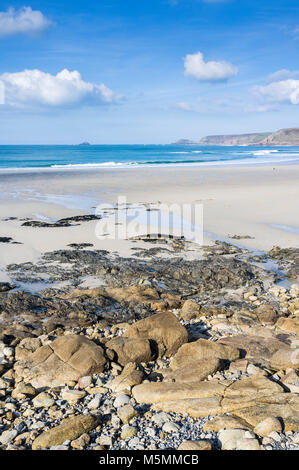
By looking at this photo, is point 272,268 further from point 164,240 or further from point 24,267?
point 24,267

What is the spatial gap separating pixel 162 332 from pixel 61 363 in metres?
1.43

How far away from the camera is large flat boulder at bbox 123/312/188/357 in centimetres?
545

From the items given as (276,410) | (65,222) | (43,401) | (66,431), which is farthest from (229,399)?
(65,222)

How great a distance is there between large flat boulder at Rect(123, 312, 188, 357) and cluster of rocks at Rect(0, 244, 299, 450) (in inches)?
0.6

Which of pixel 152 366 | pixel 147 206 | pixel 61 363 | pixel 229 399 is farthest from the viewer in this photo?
pixel 147 206

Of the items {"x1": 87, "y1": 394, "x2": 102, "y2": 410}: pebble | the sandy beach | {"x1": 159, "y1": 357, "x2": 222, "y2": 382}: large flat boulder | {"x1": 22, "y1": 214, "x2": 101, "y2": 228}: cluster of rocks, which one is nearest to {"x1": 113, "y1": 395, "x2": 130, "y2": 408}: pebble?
{"x1": 87, "y1": 394, "x2": 102, "y2": 410}: pebble

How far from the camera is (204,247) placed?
415 inches

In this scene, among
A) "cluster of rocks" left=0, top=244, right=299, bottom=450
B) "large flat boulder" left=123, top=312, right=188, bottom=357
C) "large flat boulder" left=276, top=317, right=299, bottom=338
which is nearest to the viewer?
"cluster of rocks" left=0, top=244, right=299, bottom=450

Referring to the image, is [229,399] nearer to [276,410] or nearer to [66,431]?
[276,410]

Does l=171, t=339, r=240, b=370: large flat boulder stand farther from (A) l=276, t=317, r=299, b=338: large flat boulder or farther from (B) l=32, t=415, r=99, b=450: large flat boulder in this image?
(B) l=32, t=415, r=99, b=450: large flat boulder

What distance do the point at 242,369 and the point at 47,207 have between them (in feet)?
42.4

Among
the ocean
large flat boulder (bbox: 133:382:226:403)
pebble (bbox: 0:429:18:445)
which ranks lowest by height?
pebble (bbox: 0:429:18:445)

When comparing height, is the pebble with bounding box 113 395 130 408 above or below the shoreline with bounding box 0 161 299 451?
below

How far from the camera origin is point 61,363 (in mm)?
4988
